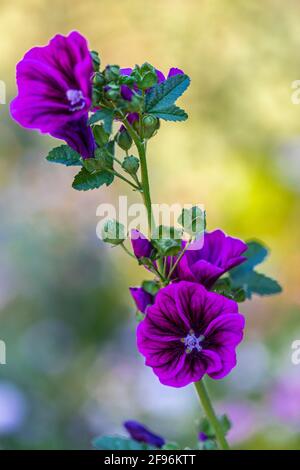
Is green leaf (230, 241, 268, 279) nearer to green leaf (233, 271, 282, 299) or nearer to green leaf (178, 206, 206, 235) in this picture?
green leaf (233, 271, 282, 299)

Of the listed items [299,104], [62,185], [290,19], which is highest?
[290,19]

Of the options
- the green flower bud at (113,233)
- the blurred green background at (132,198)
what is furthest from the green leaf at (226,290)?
the blurred green background at (132,198)

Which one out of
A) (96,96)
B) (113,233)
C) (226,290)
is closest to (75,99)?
(96,96)

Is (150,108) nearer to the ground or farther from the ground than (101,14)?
nearer to the ground

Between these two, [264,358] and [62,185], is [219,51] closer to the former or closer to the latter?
[62,185]

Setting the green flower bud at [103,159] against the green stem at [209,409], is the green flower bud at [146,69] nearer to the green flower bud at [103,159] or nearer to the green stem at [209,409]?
the green flower bud at [103,159]

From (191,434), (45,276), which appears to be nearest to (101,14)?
(45,276)

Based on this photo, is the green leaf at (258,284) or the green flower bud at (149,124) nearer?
the green flower bud at (149,124)
